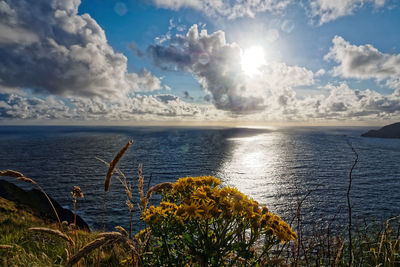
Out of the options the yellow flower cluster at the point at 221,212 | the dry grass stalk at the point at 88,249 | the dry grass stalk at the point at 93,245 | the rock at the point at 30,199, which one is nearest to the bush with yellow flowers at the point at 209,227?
the yellow flower cluster at the point at 221,212

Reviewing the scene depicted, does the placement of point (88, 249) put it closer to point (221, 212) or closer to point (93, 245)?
point (93, 245)

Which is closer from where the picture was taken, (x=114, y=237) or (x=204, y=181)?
(x=114, y=237)

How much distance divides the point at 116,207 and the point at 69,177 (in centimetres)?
3089

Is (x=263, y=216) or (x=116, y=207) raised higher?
(x=263, y=216)

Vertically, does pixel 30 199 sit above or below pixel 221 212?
below

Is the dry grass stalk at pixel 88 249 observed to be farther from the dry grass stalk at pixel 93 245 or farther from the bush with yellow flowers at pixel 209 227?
the bush with yellow flowers at pixel 209 227

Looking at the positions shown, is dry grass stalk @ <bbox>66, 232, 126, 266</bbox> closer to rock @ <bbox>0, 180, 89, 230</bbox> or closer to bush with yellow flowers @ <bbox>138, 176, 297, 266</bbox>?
bush with yellow flowers @ <bbox>138, 176, 297, 266</bbox>

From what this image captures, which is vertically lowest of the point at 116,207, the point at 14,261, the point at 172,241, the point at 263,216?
the point at 116,207

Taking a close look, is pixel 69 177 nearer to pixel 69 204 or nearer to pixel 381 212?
pixel 69 204

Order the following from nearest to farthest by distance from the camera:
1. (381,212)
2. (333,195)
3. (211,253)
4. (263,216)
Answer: (211,253)
(263,216)
(381,212)
(333,195)

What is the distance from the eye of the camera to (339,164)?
80.6 meters

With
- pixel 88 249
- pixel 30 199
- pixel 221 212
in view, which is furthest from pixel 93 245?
pixel 30 199

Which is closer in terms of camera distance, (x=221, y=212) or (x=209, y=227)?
(x=221, y=212)

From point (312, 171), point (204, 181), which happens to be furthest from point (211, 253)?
point (312, 171)
